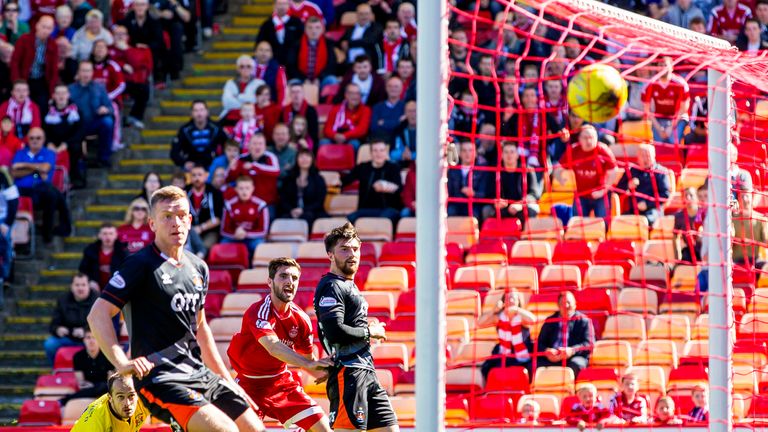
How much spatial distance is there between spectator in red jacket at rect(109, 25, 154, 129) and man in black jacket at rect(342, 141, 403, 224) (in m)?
4.43

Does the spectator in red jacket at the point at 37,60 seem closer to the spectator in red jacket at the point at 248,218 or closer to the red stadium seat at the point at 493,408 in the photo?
the spectator in red jacket at the point at 248,218

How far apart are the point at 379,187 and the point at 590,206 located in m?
2.44

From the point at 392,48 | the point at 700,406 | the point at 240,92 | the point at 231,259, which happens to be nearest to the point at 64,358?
the point at 231,259

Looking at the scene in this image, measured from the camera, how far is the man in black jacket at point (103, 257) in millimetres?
15992

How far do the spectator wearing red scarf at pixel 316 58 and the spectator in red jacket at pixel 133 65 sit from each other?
2191mm

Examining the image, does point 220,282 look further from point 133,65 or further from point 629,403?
point 629,403

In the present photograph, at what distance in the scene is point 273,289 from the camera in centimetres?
983

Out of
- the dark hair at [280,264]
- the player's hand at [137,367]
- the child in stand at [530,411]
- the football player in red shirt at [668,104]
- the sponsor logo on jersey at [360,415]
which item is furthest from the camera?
the football player in red shirt at [668,104]

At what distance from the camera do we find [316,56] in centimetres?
1797

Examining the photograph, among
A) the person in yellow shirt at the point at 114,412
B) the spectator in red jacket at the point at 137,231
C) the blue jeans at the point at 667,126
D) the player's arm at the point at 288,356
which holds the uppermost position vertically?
the blue jeans at the point at 667,126

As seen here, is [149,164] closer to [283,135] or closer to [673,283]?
[283,135]

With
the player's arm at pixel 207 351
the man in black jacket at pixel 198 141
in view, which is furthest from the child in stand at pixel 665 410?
the man in black jacket at pixel 198 141

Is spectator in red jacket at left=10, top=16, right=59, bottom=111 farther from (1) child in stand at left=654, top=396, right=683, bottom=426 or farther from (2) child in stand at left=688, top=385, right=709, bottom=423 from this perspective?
(2) child in stand at left=688, top=385, right=709, bottom=423

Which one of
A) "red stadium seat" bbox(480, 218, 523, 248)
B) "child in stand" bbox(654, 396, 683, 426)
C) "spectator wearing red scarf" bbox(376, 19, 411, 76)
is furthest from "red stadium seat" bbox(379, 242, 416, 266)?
"child in stand" bbox(654, 396, 683, 426)
